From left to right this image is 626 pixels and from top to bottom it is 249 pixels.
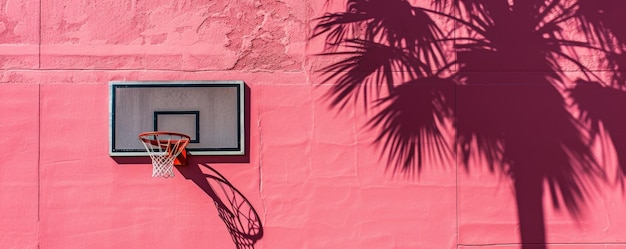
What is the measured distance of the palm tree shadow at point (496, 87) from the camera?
626cm

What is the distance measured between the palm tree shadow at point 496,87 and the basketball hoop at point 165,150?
1.83m

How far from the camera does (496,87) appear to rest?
632 cm

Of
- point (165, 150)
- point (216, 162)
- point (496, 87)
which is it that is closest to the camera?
point (165, 150)

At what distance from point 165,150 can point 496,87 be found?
156 inches

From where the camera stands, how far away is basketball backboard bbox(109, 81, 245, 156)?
240 inches

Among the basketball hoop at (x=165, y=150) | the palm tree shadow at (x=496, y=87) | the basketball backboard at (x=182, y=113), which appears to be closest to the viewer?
the basketball hoop at (x=165, y=150)

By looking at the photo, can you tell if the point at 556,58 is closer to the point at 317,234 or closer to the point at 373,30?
the point at 373,30

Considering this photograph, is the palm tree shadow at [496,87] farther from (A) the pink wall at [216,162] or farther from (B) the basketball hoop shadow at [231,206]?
(B) the basketball hoop shadow at [231,206]

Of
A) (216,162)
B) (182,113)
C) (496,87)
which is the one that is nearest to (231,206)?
(216,162)

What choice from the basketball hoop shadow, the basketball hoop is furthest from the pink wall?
the basketball hoop

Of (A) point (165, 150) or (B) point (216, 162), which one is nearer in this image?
(A) point (165, 150)

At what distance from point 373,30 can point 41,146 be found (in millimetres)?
4102

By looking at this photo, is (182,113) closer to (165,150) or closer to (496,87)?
(165,150)

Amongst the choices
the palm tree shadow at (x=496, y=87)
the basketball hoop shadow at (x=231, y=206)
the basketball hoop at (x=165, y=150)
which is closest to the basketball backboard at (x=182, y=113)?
the basketball hoop at (x=165, y=150)
